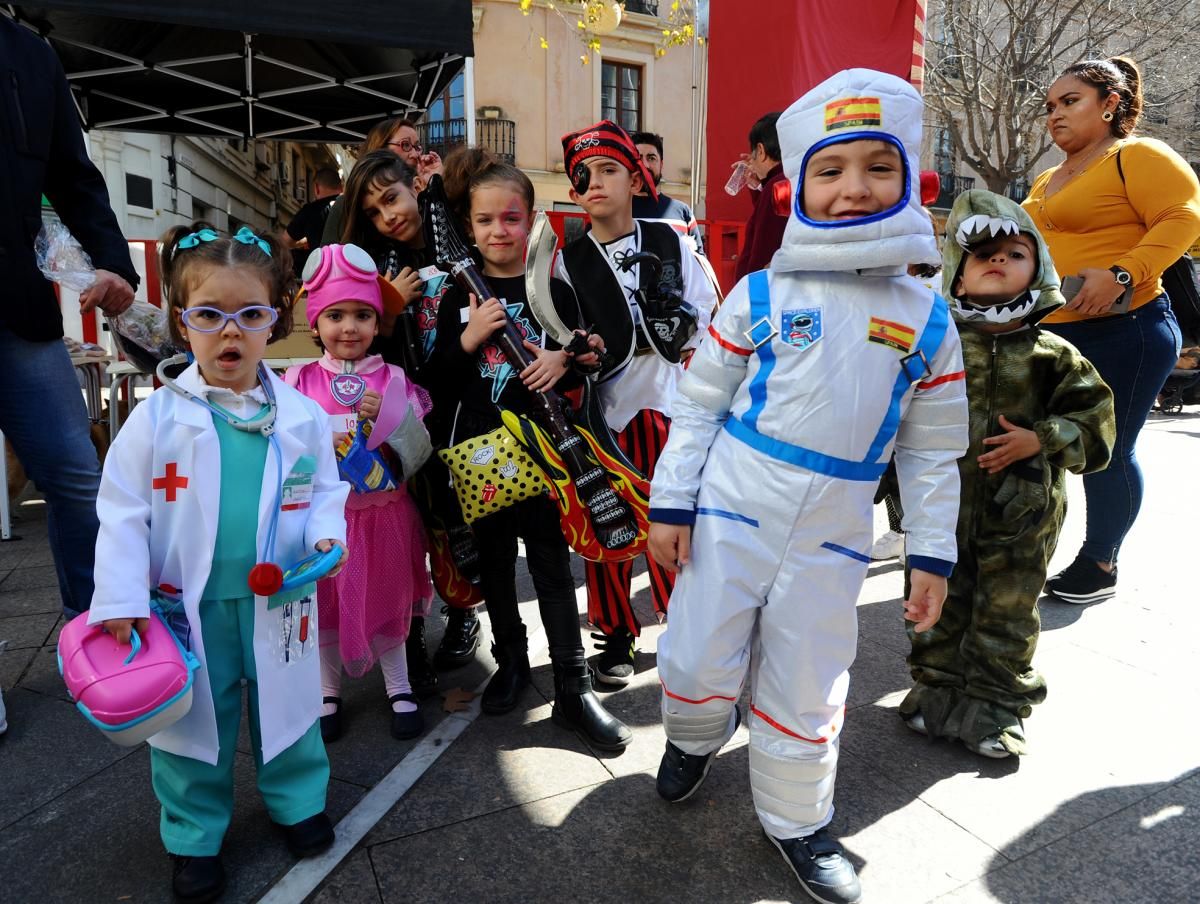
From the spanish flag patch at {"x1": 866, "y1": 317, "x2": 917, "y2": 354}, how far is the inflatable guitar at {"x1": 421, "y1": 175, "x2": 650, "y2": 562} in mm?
924

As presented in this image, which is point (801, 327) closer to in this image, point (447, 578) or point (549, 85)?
point (447, 578)

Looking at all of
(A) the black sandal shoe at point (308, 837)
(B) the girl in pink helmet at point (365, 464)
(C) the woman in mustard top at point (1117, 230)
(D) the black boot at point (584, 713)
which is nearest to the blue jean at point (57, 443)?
(B) the girl in pink helmet at point (365, 464)

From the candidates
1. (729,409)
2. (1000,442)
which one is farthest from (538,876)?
(1000,442)

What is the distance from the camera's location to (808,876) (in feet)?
6.23

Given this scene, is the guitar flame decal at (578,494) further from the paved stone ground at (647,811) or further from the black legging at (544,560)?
the paved stone ground at (647,811)

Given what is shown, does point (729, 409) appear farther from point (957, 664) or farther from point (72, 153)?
point (72, 153)

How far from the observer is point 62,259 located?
2.62 metres

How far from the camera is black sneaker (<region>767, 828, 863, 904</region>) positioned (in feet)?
6.15

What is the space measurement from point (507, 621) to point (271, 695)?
100cm

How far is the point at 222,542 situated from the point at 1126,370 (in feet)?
11.3

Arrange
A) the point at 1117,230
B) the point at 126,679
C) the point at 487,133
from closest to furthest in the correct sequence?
the point at 126,679 → the point at 1117,230 → the point at 487,133

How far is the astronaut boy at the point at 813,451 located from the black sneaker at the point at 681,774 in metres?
0.22

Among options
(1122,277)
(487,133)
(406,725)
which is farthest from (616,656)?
(487,133)

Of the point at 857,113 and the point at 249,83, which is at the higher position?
the point at 249,83
